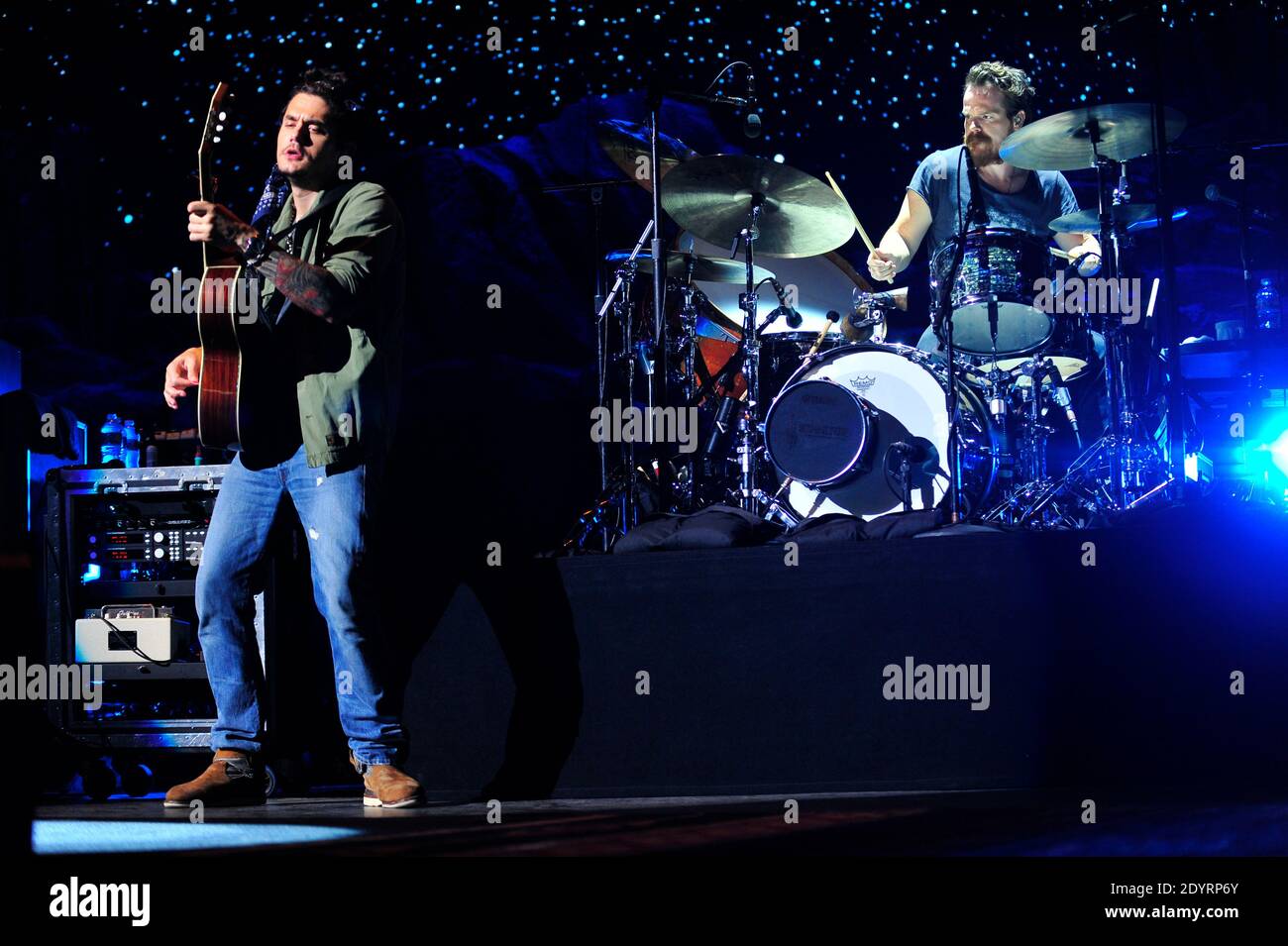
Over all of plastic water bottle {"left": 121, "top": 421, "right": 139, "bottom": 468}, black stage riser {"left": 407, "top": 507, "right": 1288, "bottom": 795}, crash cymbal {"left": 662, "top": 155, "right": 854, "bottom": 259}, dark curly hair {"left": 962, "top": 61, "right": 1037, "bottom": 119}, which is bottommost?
black stage riser {"left": 407, "top": 507, "right": 1288, "bottom": 795}

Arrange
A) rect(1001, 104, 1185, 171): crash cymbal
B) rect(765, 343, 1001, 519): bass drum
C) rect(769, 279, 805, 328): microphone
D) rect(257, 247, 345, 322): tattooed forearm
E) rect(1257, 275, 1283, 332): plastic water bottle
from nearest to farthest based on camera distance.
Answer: rect(257, 247, 345, 322): tattooed forearm < rect(1001, 104, 1185, 171): crash cymbal < rect(765, 343, 1001, 519): bass drum < rect(769, 279, 805, 328): microphone < rect(1257, 275, 1283, 332): plastic water bottle

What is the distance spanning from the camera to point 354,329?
3566 millimetres

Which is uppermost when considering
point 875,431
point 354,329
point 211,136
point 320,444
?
point 211,136

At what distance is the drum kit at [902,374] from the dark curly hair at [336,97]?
4.10 feet

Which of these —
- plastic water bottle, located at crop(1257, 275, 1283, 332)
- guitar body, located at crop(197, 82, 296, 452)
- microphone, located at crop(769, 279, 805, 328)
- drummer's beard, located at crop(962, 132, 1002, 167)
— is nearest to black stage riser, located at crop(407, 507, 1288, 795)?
guitar body, located at crop(197, 82, 296, 452)

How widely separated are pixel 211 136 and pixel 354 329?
2.56 feet

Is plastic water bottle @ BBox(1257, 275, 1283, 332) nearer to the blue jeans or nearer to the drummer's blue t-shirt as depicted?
the drummer's blue t-shirt

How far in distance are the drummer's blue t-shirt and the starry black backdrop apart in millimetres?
620

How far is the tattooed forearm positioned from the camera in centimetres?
337

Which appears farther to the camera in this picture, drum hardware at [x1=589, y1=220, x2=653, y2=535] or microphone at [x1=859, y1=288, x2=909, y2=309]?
microphone at [x1=859, y1=288, x2=909, y2=309]

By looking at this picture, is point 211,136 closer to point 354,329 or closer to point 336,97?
point 336,97

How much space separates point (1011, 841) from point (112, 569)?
335 centimetres

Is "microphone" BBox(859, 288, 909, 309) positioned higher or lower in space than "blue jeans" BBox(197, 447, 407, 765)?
higher

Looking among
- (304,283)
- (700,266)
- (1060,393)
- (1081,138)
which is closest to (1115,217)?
(1081,138)
